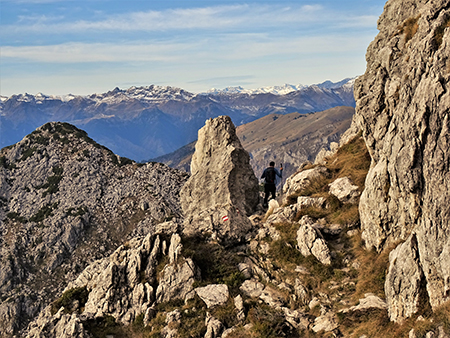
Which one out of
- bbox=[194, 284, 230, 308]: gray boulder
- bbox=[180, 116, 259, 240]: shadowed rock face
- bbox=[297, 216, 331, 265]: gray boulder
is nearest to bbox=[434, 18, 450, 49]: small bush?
bbox=[297, 216, 331, 265]: gray boulder

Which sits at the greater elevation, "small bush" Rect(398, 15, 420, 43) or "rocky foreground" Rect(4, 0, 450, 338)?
"small bush" Rect(398, 15, 420, 43)

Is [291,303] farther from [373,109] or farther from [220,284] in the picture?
[373,109]

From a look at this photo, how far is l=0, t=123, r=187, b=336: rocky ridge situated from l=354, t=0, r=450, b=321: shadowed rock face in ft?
273

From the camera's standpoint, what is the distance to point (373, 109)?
2516cm

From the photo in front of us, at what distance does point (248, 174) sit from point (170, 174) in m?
79.2

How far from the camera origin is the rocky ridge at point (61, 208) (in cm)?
8962

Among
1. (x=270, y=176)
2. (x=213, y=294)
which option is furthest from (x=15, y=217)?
(x=213, y=294)

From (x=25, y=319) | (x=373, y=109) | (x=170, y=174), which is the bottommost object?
(x=25, y=319)

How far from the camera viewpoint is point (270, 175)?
34.2 meters

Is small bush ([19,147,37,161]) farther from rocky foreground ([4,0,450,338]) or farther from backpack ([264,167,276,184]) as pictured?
backpack ([264,167,276,184])

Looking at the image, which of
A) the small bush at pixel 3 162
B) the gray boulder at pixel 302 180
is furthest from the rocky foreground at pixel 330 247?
the small bush at pixel 3 162

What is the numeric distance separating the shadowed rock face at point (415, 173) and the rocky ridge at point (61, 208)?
273 feet

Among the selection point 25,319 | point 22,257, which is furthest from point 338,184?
point 22,257

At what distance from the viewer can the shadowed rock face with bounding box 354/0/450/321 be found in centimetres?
1617
